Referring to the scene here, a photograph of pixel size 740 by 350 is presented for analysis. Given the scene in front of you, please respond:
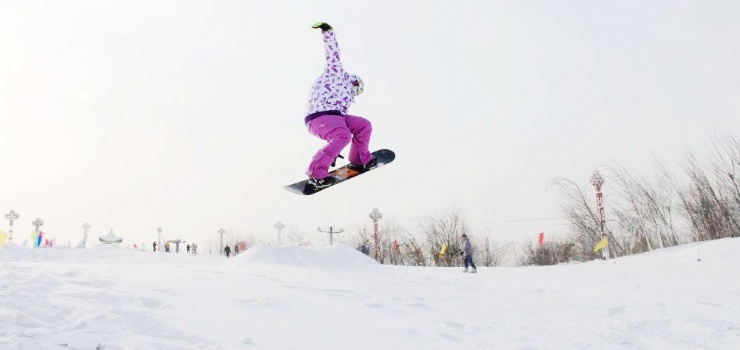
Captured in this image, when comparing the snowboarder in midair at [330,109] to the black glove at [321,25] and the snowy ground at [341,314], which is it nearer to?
the black glove at [321,25]

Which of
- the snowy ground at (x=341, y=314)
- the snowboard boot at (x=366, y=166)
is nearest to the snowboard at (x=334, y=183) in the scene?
the snowboard boot at (x=366, y=166)

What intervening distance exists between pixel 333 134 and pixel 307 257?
1024 centimetres

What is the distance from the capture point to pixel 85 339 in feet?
9.98

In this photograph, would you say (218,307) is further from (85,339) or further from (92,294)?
(85,339)

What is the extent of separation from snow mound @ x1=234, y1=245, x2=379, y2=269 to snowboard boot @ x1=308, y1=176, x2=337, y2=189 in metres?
8.50

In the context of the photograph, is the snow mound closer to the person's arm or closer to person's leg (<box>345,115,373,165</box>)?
person's leg (<box>345,115,373,165</box>)

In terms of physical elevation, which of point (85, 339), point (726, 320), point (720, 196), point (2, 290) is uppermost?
point (720, 196)

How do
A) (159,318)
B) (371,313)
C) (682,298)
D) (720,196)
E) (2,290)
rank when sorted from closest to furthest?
(159,318) < (2,290) < (371,313) < (682,298) < (720,196)

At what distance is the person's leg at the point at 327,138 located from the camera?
17.1 feet

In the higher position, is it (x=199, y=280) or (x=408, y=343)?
(x=199, y=280)

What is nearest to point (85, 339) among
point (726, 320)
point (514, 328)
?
point (514, 328)

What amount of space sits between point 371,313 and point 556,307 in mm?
2926

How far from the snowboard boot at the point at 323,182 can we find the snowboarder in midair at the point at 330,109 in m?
0.02

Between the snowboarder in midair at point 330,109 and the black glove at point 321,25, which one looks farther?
the snowboarder in midair at point 330,109
